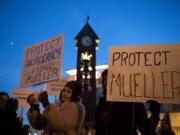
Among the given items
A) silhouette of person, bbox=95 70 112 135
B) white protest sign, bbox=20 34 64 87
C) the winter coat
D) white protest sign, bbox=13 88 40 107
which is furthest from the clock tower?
the winter coat

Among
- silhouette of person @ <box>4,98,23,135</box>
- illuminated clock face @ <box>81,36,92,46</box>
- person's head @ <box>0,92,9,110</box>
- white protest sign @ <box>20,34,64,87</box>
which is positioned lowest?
silhouette of person @ <box>4,98,23,135</box>

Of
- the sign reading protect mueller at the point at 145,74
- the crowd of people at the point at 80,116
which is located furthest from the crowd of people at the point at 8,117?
the sign reading protect mueller at the point at 145,74

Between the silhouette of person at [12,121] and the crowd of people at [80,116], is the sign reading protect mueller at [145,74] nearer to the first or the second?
the crowd of people at [80,116]

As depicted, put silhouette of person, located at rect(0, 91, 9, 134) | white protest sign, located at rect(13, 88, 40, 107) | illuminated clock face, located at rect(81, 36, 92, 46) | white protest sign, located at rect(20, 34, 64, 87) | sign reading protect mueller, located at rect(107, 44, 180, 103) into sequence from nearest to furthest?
sign reading protect mueller, located at rect(107, 44, 180, 103) < silhouette of person, located at rect(0, 91, 9, 134) < white protest sign, located at rect(20, 34, 64, 87) < white protest sign, located at rect(13, 88, 40, 107) < illuminated clock face, located at rect(81, 36, 92, 46)

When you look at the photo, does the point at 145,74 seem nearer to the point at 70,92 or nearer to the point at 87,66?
the point at 70,92

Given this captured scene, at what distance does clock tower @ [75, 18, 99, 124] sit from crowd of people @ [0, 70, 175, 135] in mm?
33067

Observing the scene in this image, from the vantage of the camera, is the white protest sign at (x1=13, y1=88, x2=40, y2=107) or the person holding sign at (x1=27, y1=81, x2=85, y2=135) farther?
the white protest sign at (x1=13, y1=88, x2=40, y2=107)

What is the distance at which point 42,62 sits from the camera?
7.81m

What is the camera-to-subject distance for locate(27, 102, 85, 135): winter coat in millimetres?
3424

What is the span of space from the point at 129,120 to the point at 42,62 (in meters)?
4.40

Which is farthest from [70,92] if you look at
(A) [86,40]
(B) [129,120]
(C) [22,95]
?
(A) [86,40]

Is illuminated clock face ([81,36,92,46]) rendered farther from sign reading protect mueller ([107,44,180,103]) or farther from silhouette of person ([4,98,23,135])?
sign reading protect mueller ([107,44,180,103])

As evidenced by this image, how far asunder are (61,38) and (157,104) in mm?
4310

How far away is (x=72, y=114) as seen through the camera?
3.55m
